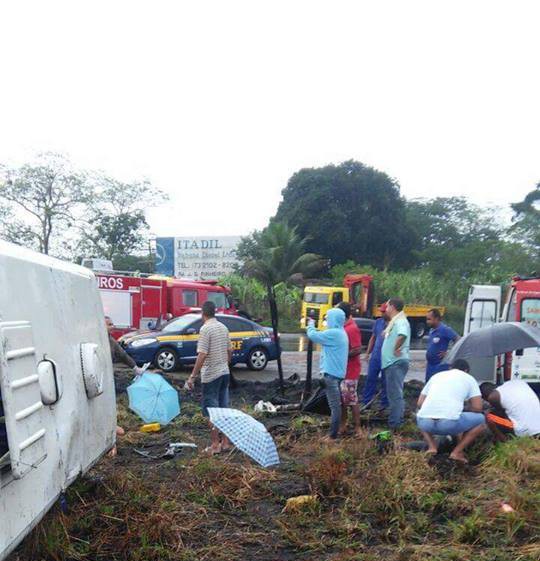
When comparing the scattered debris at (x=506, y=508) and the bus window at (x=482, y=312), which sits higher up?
the bus window at (x=482, y=312)

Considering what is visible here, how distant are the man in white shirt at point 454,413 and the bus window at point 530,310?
4605mm

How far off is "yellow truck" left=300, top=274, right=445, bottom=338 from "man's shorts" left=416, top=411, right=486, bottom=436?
60.1 feet

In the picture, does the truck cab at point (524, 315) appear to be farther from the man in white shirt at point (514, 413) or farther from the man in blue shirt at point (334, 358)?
the man in blue shirt at point (334, 358)

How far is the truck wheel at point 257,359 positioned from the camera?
16641 millimetres

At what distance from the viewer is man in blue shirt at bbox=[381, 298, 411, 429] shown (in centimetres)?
848

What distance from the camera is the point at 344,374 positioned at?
813 cm

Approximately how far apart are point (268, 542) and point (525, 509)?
6.47 ft

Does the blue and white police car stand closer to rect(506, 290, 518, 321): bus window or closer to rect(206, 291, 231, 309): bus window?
rect(206, 291, 231, 309): bus window

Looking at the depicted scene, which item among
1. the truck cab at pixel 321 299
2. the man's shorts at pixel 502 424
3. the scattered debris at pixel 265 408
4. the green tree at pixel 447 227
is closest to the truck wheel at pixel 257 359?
the scattered debris at pixel 265 408

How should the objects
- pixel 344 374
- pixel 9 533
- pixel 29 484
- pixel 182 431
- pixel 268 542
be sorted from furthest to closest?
pixel 182 431
pixel 344 374
pixel 268 542
pixel 29 484
pixel 9 533

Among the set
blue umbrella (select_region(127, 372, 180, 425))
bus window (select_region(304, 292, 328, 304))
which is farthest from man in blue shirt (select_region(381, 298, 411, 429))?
bus window (select_region(304, 292, 328, 304))

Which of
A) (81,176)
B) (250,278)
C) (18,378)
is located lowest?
(250,278)

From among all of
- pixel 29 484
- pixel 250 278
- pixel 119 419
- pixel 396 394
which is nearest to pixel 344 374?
pixel 396 394

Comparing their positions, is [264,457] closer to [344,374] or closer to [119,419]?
[344,374]
